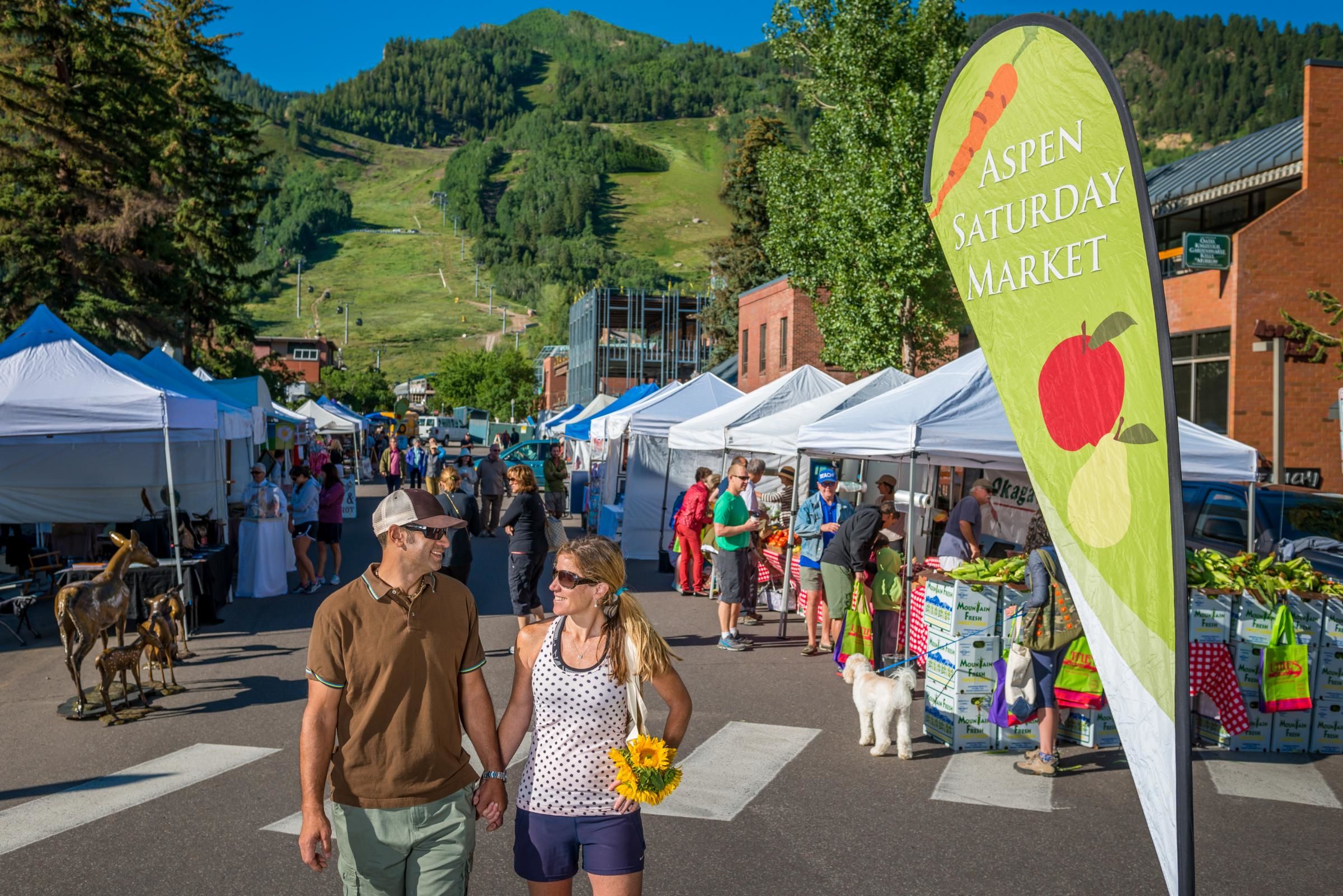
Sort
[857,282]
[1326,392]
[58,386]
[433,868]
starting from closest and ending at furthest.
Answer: [433,868] < [58,386] < [1326,392] < [857,282]

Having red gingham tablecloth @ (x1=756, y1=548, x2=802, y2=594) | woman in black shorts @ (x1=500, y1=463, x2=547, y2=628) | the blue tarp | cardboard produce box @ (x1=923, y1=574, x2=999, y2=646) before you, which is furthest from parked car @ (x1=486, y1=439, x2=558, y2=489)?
cardboard produce box @ (x1=923, y1=574, x2=999, y2=646)

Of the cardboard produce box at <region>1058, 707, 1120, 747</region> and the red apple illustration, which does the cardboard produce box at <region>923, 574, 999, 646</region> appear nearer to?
the cardboard produce box at <region>1058, 707, 1120, 747</region>

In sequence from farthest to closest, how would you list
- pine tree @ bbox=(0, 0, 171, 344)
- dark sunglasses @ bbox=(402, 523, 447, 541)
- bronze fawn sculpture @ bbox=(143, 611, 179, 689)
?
pine tree @ bbox=(0, 0, 171, 344), bronze fawn sculpture @ bbox=(143, 611, 179, 689), dark sunglasses @ bbox=(402, 523, 447, 541)

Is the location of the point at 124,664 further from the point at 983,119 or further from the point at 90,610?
the point at 983,119

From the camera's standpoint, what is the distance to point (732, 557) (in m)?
11.0

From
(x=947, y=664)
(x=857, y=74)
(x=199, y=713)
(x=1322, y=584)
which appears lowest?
(x=199, y=713)

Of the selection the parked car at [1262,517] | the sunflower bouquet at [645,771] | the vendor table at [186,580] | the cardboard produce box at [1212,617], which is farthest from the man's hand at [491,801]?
the parked car at [1262,517]

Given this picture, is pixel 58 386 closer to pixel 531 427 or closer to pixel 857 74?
pixel 857 74

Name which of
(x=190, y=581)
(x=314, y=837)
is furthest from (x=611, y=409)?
(x=314, y=837)

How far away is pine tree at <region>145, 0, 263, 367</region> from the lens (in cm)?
3222

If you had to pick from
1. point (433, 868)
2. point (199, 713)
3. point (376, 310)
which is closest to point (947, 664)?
point (433, 868)

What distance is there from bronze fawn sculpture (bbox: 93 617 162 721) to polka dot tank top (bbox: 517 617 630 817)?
5.64 metres

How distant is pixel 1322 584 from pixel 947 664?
9.79 ft

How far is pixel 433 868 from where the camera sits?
3377 millimetres
